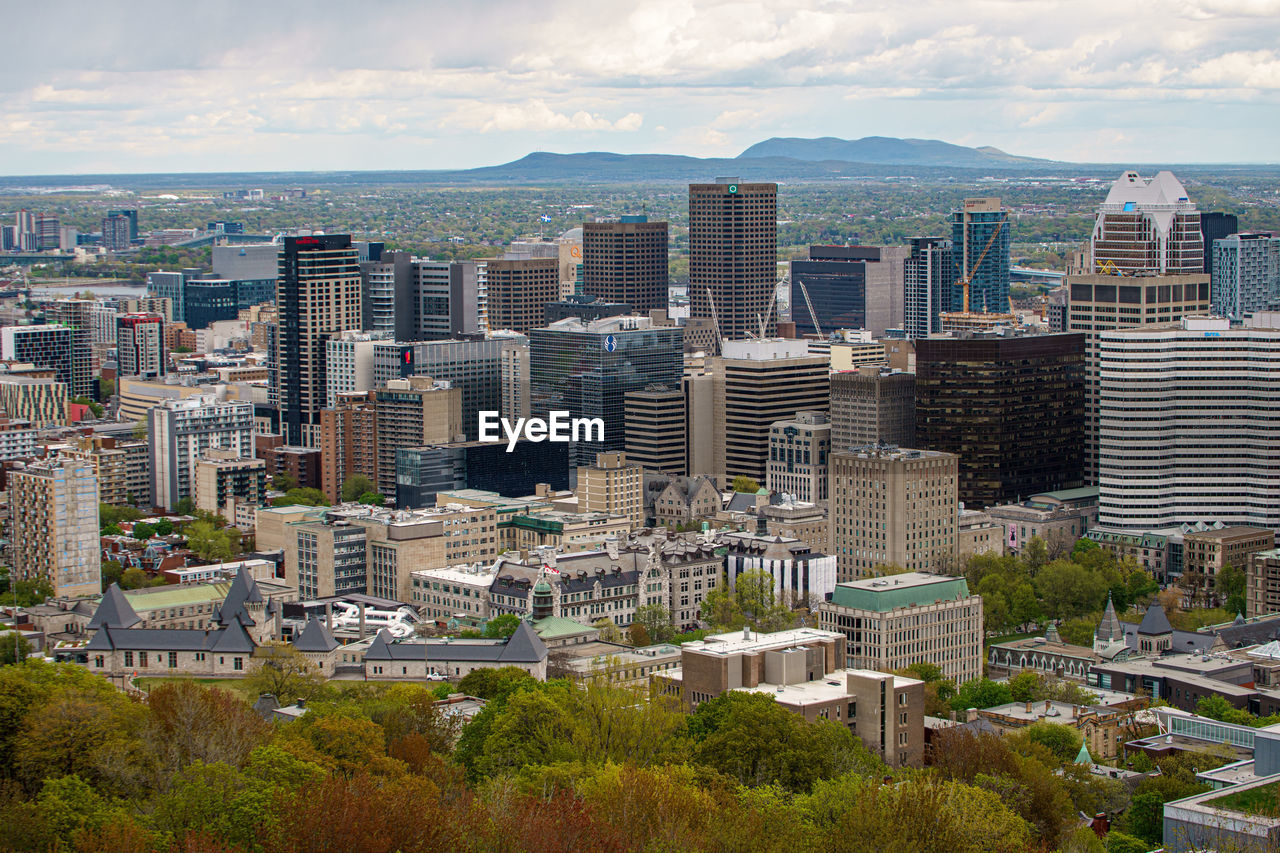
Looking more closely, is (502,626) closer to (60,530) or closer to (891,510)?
(891,510)

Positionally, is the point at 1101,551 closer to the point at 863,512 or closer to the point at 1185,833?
the point at 863,512

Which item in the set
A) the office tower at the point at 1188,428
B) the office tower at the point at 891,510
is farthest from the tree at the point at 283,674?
the office tower at the point at 1188,428

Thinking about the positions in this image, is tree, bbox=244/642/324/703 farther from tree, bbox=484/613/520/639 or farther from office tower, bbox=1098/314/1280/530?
office tower, bbox=1098/314/1280/530

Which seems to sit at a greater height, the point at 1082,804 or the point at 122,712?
the point at 122,712

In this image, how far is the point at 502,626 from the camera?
144 m

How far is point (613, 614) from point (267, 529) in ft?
142

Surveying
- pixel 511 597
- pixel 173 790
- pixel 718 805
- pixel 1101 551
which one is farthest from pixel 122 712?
pixel 1101 551

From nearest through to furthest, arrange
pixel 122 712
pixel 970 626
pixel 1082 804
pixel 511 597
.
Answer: pixel 122 712 → pixel 1082 804 → pixel 970 626 → pixel 511 597

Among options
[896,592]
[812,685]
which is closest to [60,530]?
[896,592]

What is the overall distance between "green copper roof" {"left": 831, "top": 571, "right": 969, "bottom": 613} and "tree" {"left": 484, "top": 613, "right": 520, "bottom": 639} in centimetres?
2109

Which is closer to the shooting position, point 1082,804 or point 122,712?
point 122,712

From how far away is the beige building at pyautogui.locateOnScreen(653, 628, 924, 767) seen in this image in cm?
10675

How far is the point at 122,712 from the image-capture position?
309ft

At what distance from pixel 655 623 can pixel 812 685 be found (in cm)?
4484
